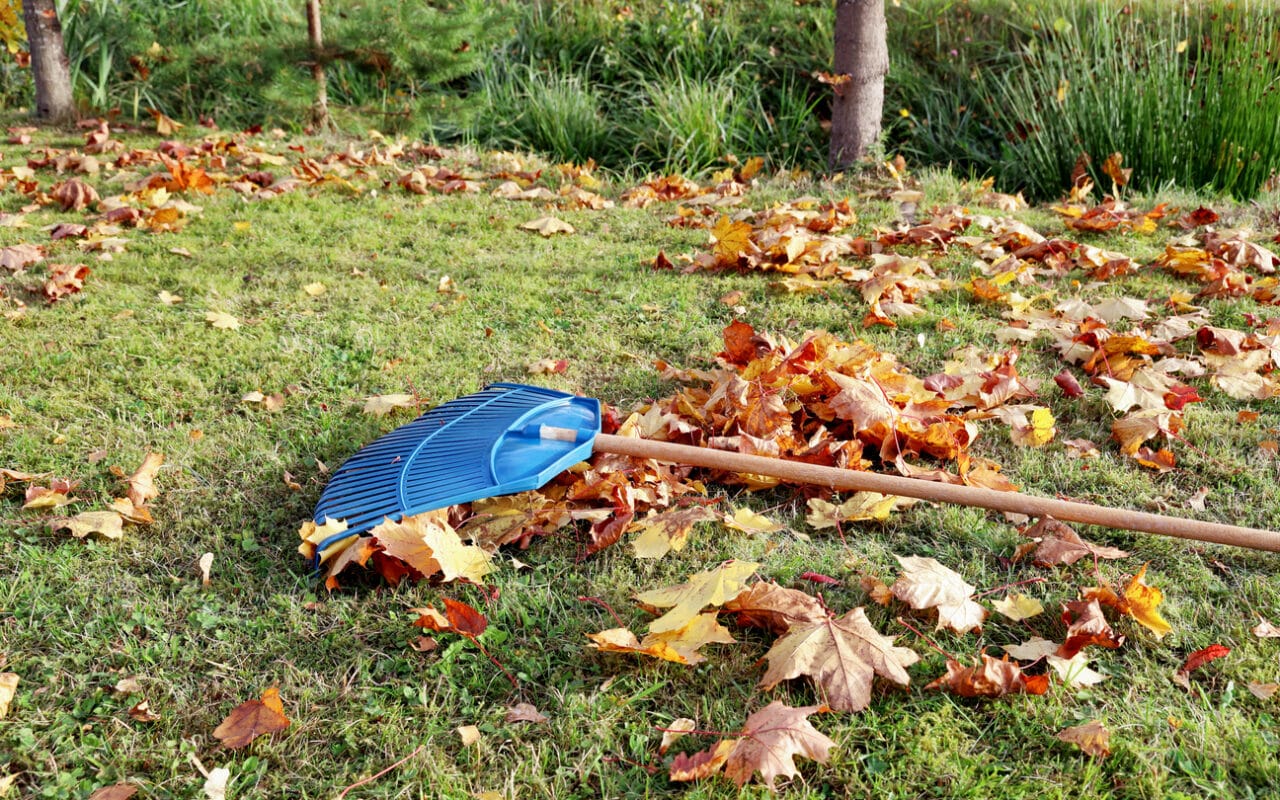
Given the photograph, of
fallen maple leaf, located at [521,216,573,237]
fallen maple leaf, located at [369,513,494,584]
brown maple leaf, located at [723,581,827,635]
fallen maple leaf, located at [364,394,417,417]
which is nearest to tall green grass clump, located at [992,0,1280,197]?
fallen maple leaf, located at [521,216,573,237]

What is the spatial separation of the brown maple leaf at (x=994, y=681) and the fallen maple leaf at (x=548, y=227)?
321cm

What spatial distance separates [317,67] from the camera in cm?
586

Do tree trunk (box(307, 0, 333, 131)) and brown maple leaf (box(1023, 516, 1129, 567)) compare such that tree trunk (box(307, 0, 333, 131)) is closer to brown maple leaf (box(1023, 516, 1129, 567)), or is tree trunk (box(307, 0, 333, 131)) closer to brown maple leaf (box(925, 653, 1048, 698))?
brown maple leaf (box(1023, 516, 1129, 567))

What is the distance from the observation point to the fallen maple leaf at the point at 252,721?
1.63m

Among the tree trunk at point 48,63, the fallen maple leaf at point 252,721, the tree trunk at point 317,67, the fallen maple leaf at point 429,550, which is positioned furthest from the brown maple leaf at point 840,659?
the tree trunk at point 48,63

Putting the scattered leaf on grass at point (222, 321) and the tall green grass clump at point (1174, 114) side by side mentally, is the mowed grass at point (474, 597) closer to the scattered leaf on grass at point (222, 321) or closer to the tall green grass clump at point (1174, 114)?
the scattered leaf on grass at point (222, 321)

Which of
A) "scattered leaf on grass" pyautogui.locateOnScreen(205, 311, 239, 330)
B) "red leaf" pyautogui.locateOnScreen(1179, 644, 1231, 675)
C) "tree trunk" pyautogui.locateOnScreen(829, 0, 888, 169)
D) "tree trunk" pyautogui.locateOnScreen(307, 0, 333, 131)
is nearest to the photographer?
"red leaf" pyautogui.locateOnScreen(1179, 644, 1231, 675)

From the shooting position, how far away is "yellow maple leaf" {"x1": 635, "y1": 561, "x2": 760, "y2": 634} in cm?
181

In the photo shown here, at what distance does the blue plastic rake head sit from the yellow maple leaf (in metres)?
0.41

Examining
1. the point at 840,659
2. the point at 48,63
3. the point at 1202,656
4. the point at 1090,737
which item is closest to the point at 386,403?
the point at 840,659

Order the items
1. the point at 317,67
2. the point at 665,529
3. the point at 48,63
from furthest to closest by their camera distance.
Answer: the point at 317,67, the point at 48,63, the point at 665,529

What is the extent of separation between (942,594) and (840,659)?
318 mm

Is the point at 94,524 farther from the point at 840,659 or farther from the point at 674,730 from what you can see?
the point at 840,659

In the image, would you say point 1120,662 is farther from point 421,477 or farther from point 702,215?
point 702,215
